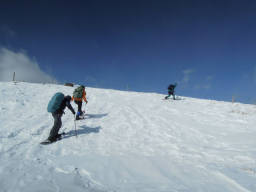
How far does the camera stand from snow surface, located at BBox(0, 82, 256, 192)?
2.95m

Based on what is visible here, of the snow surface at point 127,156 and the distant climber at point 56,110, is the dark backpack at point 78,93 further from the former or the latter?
the distant climber at point 56,110

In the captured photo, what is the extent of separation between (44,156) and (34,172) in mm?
1088

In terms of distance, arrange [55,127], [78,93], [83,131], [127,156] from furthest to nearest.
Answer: [78,93], [83,131], [55,127], [127,156]

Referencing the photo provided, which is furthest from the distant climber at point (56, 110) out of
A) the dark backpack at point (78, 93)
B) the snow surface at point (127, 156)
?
the dark backpack at point (78, 93)

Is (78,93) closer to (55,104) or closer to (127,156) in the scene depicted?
(55,104)

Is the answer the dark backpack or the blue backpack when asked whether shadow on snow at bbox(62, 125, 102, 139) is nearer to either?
the blue backpack

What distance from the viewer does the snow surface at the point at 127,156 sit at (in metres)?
2.95

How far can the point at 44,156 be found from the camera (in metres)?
4.28

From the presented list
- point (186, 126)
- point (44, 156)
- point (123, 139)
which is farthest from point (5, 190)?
point (186, 126)

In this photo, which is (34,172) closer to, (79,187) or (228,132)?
(79,187)

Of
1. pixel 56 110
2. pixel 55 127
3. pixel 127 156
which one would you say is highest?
pixel 56 110

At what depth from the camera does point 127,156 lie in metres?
4.42

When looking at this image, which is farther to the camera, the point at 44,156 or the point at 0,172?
the point at 44,156

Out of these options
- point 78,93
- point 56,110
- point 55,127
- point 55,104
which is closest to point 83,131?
point 55,127
